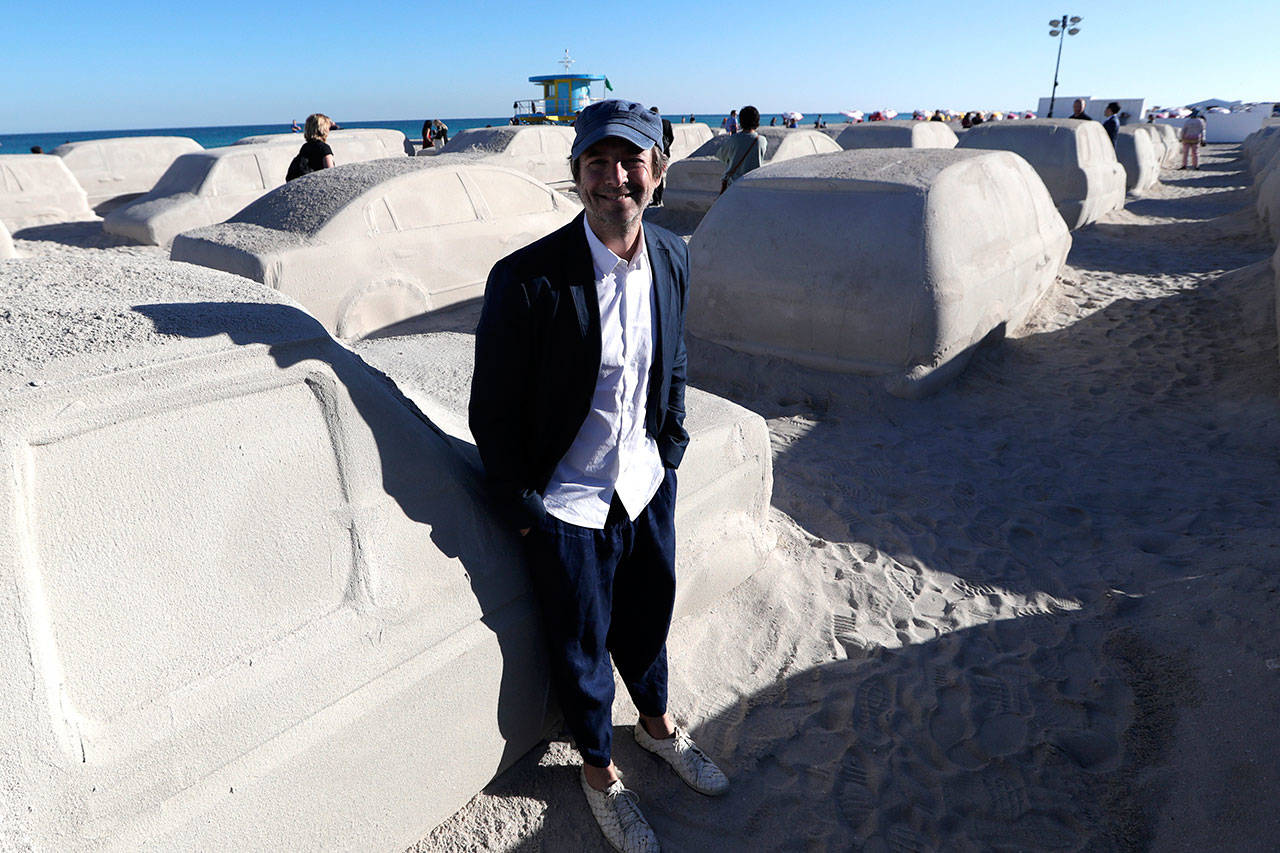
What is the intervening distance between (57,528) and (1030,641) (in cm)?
341

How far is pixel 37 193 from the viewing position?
12320 mm

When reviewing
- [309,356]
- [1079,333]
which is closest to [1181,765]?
[309,356]

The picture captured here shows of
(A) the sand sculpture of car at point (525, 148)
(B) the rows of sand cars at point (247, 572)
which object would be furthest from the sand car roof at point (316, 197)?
(A) the sand sculpture of car at point (525, 148)

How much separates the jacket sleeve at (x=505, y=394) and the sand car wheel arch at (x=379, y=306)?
4484 millimetres

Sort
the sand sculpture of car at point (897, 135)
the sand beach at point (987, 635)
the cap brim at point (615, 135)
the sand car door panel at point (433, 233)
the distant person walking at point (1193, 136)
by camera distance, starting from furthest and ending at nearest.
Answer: the distant person walking at point (1193, 136) < the sand sculpture of car at point (897, 135) < the sand car door panel at point (433, 233) < the sand beach at point (987, 635) < the cap brim at point (615, 135)

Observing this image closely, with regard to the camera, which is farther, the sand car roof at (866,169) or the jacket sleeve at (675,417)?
the sand car roof at (866,169)

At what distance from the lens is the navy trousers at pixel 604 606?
2160 mm

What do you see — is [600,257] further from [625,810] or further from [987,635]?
[987,635]

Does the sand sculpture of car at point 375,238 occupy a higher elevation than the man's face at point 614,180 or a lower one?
lower

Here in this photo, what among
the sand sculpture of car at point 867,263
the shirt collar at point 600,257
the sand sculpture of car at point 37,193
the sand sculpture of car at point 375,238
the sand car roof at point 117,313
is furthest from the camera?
the sand sculpture of car at point 37,193

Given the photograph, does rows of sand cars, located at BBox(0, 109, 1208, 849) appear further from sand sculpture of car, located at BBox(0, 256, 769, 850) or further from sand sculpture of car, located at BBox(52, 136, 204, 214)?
sand sculpture of car, located at BBox(52, 136, 204, 214)

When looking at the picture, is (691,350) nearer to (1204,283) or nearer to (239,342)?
(239,342)

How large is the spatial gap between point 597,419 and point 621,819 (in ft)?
3.96

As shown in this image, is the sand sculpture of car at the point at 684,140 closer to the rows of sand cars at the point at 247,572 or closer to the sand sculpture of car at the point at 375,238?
the sand sculpture of car at the point at 375,238
